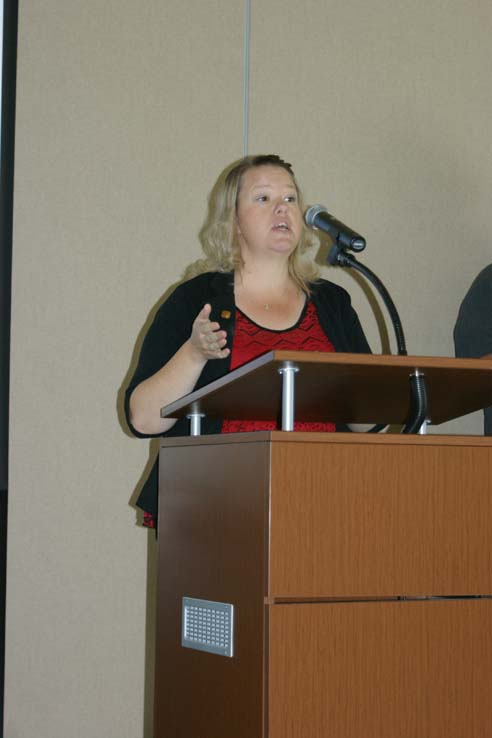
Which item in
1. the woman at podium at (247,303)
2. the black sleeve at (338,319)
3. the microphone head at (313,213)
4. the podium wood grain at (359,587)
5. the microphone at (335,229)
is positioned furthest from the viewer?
Result: the black sleeve at (338,319)

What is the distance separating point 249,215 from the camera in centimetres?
213

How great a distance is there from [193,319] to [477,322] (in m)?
1.29

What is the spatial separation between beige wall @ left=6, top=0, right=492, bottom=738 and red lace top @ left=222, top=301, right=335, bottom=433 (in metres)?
1.11

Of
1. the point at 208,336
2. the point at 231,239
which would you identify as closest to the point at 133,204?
the point at 231,239

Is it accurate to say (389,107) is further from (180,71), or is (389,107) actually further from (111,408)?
(111,408)

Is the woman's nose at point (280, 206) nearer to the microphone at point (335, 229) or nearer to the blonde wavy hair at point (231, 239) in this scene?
the blonde wavy hair at point (231, 239)

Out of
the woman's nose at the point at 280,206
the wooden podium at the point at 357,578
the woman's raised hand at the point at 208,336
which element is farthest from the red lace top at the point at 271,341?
the wooden podium at the point at 357,578

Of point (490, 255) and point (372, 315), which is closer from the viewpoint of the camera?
point (372, 315)

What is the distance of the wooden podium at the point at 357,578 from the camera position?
108 cm

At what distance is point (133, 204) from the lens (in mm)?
3045

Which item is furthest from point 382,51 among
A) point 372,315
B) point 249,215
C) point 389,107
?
point 249,215

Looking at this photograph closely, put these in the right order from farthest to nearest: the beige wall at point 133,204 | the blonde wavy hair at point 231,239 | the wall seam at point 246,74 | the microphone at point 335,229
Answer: the wall seam at point 246,74 → the beige wall at point 133,204 → the blonde wavy hair at point 231,239 → the microphone at point 335,229

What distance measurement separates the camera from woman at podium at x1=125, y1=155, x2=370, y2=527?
1.87 meters

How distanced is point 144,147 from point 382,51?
1090mm
